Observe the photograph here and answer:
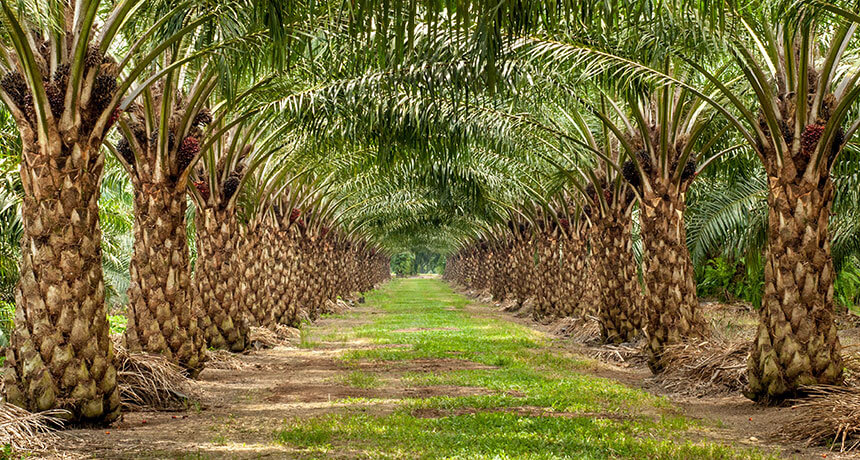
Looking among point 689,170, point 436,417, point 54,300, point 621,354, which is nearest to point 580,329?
point 621,354

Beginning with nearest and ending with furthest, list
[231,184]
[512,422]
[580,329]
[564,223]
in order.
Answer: [512,422] → [231,184] → [580,329] → [564,223]

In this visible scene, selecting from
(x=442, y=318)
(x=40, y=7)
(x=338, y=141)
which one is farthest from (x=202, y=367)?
(x=442, y=318)

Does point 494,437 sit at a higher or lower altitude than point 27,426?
lower

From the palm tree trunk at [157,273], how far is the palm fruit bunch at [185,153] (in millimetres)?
301

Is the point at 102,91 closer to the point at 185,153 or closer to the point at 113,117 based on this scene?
the point at 113,117

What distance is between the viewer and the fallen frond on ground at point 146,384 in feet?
28.1

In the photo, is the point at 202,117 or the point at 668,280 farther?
the point at 668,280

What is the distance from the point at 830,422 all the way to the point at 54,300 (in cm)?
711

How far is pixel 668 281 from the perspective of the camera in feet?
38.1

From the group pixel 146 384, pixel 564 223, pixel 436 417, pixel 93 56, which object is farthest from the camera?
pixel 564 223

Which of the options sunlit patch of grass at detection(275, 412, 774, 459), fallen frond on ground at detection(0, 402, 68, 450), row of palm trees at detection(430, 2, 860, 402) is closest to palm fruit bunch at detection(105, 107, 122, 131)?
fallen frond on ground at detection(0, 402, 68, 450)

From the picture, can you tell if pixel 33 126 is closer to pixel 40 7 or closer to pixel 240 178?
pixel 40 7

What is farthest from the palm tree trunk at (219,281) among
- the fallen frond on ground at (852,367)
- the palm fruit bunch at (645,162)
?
the fallen frond on ground at (852,367)

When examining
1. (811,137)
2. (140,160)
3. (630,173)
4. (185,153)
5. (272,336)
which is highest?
(185,153)
